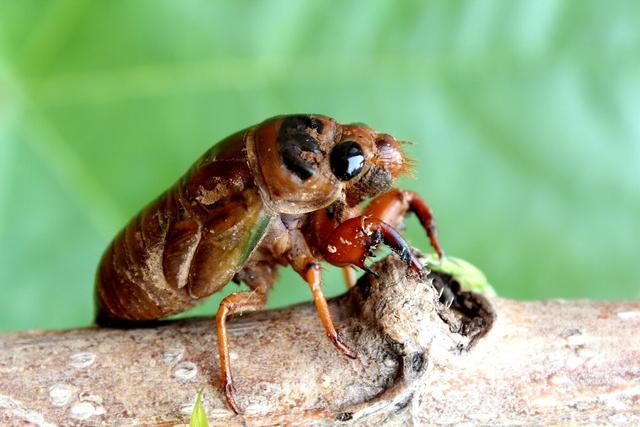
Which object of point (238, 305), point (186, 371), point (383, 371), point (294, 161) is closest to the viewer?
point (383, 371)

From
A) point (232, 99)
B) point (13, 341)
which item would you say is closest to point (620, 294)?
point (232, 99)

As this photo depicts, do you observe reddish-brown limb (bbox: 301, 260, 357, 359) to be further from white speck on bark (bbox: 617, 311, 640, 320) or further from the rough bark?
white speck on bark (bbox: 617, 311, 640, 320)

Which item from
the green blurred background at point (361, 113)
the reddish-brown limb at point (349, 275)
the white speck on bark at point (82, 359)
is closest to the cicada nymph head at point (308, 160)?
the reddish-brown limb at point (349, 275)

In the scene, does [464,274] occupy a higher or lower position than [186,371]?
higher

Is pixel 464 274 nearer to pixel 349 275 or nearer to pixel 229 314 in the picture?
pixel 229 314

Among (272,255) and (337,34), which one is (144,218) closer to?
(272,255)

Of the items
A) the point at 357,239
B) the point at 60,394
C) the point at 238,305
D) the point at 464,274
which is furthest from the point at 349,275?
the point at 60,394

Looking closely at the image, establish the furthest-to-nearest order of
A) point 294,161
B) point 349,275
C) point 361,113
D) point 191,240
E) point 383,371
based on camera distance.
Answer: point 361,113 → point 349,275 → point 191,240 → point 294,161 → point 383,371

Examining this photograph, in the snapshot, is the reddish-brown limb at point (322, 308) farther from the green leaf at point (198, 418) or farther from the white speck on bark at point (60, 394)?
the white speck on bark at point (60, 394)
